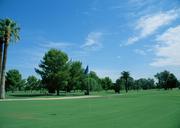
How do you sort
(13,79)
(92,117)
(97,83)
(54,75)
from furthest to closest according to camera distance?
(13,79)
(97,83)
(54,75)
(92,117)

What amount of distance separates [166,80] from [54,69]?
91.5 metres

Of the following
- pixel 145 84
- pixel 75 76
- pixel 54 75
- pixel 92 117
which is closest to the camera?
pixel 92 117

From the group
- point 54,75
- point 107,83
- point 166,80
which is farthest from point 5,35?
point 166,80

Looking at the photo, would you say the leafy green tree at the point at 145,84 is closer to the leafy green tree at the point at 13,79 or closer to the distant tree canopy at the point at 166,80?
the distant tree canopy at the point at 166,80

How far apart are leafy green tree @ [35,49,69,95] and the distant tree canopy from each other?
84.9 metres

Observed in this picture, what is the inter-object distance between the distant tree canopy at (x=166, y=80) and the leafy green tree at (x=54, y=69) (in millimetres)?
84884

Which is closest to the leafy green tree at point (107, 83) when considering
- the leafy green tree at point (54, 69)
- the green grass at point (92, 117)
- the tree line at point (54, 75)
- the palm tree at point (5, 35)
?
the tree line at point (54, 75)

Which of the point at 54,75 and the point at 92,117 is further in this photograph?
the point at 54,75

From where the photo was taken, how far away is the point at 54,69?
73000 millimetres

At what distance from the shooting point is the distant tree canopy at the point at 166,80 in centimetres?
14738

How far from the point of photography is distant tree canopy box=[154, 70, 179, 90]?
484ft

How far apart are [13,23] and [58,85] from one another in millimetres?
26086

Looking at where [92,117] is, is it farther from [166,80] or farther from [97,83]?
[166,80]

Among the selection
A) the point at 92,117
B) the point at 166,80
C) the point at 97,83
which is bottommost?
the point at 92,117
